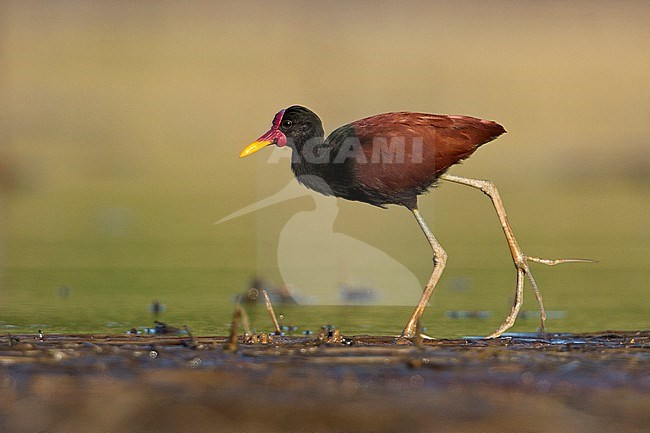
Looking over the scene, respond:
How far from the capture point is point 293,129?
10477mm

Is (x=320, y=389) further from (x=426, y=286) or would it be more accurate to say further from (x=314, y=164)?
(x=314, y=164)

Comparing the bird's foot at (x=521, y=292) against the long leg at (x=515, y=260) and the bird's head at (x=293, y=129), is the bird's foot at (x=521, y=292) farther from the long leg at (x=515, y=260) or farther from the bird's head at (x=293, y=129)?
the bird's head at (x=293, y=129)

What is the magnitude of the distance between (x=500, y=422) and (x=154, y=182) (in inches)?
761

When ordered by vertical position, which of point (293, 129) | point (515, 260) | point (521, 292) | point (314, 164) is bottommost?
point (521, 292)

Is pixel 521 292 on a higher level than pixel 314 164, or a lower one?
lower

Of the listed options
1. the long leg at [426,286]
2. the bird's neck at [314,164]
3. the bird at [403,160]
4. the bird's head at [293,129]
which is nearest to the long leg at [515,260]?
the bird at [403,160]

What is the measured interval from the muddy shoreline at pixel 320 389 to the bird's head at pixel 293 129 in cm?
296

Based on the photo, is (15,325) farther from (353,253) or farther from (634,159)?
(634,159)

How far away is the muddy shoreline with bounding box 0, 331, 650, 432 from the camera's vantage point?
6035 millimetres

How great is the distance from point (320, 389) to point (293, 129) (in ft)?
14.1

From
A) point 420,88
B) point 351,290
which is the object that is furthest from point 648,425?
point 420,88

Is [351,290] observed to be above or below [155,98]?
below

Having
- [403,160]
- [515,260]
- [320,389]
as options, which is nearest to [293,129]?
[403,160]

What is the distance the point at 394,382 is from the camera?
6594mm
